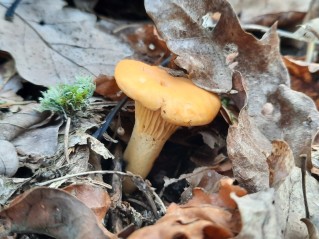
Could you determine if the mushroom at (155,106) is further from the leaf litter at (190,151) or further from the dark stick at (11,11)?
the dark stick at (11,11)

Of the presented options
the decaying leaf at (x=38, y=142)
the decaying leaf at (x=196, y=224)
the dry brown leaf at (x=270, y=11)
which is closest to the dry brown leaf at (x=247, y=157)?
the decaying leaf at (x=196, y=224)

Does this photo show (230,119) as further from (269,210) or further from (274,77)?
(269,210)

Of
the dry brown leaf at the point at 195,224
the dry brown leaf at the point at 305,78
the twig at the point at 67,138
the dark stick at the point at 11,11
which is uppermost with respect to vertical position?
the dark stick at the point at 11,11

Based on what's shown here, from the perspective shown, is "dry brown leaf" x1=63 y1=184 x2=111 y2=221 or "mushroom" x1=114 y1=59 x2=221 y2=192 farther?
"mushroom" x1=114 y1=59 x2=221 y2=192

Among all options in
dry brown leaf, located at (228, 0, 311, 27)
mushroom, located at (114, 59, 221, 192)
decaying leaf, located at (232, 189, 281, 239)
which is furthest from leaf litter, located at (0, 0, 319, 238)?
dry brown leaf, located at (228, 0, 311, 27)

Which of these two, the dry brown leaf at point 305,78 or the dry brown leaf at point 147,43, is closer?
the dry brown leaf at point 305,78

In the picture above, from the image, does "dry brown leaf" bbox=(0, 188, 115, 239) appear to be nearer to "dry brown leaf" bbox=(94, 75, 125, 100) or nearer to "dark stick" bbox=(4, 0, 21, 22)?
"dry brown leaf" bbox=(94, 75, 125, 100)

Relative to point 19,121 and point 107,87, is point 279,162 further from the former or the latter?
point 19,121

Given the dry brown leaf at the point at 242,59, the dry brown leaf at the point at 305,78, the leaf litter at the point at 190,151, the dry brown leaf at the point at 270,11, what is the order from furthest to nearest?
1. the dry brown leaf at the point at 270,11
2. the dry brown leaf at the point at 305,78
3. the dry brown leaf at the point at 242,59
4. the leaf litter at the point at 190,151

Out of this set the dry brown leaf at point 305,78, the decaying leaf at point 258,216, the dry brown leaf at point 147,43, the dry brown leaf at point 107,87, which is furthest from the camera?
the dry brown leaf at point 147,43
